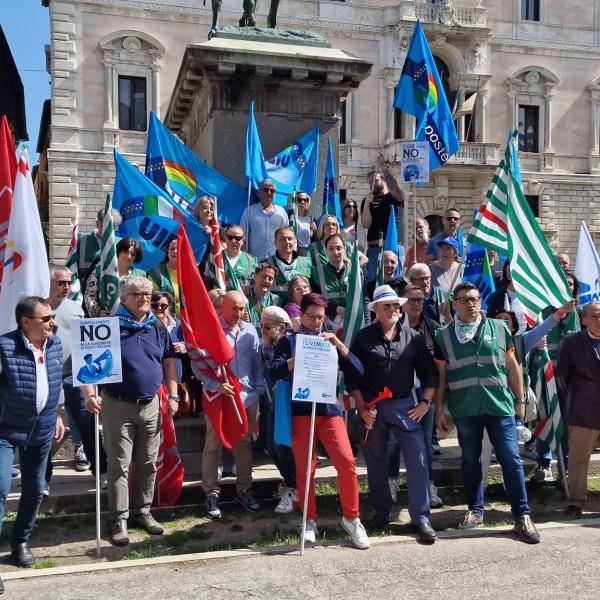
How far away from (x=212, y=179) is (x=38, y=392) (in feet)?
14.9

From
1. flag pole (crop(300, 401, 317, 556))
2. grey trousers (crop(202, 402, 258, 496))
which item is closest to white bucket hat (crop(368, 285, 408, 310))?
flag pole (crop(300, 401, 317, 556))

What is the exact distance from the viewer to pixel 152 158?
9039mm

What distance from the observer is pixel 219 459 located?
6051 millimetres

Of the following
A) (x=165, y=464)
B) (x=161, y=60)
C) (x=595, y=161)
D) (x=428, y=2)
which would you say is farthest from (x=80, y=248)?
(x=595, y=161)

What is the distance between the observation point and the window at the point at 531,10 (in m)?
34.9

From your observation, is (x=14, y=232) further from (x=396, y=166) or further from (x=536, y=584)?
(x=396, y=166)

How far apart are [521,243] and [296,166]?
321cm

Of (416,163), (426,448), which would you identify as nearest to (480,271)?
(416,163)

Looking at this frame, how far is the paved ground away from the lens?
15.2 ft

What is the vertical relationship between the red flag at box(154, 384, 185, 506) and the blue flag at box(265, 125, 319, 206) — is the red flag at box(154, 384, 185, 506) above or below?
below

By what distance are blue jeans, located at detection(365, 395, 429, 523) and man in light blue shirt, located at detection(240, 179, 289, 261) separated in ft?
10.8

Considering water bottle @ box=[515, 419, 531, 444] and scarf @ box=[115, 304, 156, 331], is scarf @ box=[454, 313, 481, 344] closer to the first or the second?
water bottle @ box=[515, 419, 531, 444]

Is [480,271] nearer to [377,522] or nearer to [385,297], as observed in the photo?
[385,297]

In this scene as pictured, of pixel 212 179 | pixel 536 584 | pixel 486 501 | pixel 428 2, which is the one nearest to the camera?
pixel 536 584
